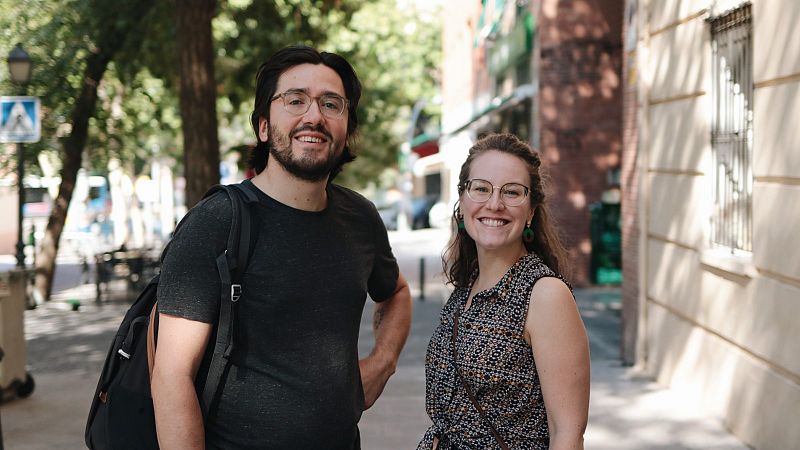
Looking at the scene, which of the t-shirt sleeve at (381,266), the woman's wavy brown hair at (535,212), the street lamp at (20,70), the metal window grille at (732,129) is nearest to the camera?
the woman's wavy brown hair at (535,212)

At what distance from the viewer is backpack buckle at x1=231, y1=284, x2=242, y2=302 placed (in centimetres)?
281

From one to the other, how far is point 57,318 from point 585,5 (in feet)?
34.1

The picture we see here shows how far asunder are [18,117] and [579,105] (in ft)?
31.4

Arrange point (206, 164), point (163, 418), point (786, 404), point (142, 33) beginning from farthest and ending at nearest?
point (142, 33) < point (206, 164) < point (786, 404) < point (163, 418)

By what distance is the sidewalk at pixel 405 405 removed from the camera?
767 centimetres

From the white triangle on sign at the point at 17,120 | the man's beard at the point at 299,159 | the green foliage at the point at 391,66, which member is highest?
the green foliage at the point at 391,66

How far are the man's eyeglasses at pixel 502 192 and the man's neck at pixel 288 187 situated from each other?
15.9 inches

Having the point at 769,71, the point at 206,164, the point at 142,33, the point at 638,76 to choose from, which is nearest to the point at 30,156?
the point at 142,33

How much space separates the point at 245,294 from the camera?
113 inches

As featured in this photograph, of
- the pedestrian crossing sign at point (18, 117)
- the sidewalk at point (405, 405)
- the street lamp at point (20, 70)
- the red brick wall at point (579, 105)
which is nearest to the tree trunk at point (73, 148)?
the street lamp at point (20, 70)

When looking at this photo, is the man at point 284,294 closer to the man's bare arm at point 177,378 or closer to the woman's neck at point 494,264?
the man's bare arm at point 177,378

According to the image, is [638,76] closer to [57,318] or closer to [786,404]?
[786,404]

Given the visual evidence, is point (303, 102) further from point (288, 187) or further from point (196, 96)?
point (196, 96)

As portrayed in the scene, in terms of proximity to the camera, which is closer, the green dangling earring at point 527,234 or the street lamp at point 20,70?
the green dangling earring at point 527,234
